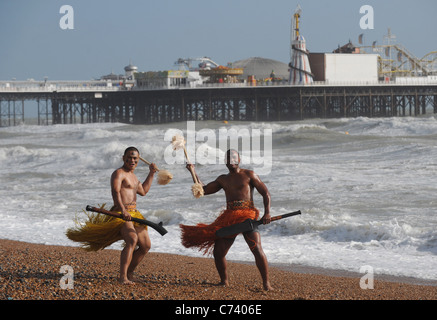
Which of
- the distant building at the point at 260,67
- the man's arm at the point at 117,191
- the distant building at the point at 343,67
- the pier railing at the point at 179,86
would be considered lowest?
the man's arm at the point at 117,191

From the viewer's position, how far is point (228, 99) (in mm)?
66562

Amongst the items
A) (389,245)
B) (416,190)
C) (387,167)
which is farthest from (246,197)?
(387,167)

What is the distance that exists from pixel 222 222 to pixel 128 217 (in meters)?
0.82

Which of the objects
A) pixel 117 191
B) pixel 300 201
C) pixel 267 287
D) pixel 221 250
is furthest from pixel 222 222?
pixel 300 201

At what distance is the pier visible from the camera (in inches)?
2569

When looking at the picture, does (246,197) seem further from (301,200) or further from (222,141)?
(222,141)

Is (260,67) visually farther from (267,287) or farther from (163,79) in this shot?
(267,287)

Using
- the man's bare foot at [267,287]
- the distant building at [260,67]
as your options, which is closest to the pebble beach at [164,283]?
the man's bare foot at [267,287]

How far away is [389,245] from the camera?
430 inches

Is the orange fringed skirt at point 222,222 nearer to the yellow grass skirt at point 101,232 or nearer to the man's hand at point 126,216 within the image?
the yellow grass skirt at point 101,232

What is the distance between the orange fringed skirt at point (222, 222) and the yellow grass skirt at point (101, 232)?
470 millimetres

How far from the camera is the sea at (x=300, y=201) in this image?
1058cm

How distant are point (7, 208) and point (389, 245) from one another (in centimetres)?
817

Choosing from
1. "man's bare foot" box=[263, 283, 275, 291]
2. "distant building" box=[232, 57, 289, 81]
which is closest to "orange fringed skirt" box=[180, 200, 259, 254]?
"man's bare foot" box=[263, 283, 275, 291]
